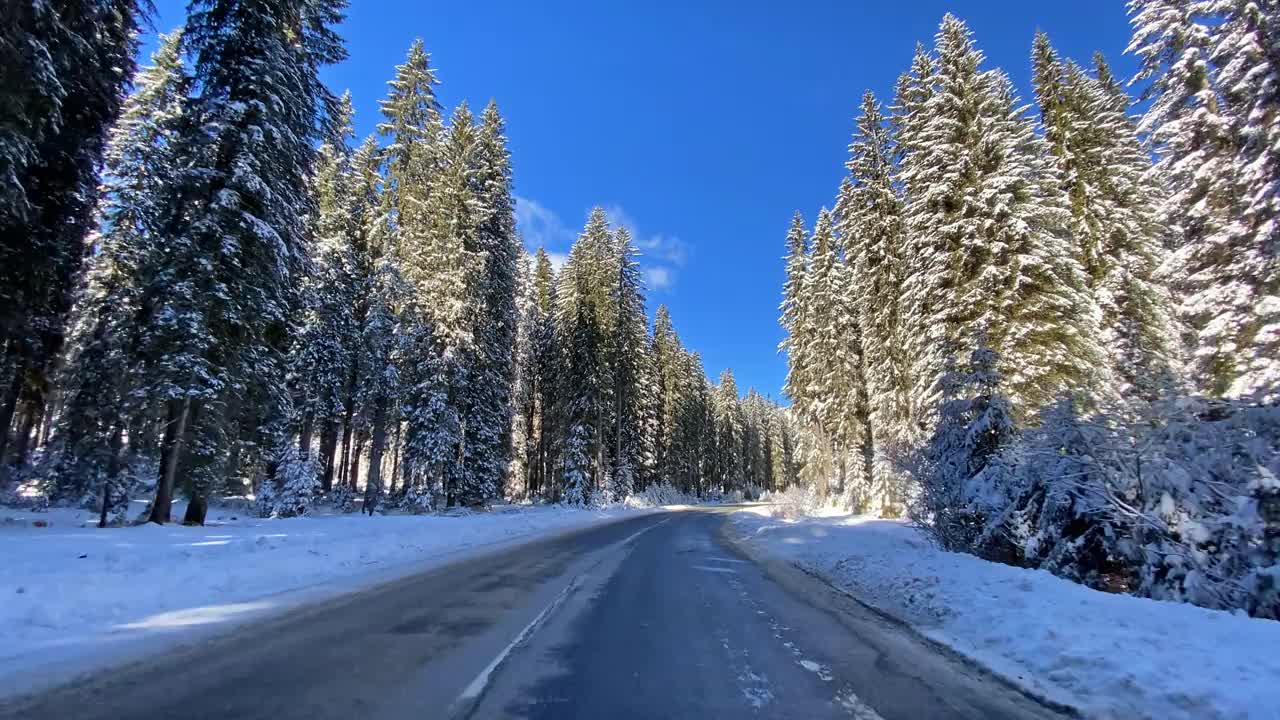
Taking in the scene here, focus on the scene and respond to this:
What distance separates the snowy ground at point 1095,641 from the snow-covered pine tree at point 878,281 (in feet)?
52.3

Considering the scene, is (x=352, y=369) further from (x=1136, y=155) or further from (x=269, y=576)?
(x=1136, y=155)

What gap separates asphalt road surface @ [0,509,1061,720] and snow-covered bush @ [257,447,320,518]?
A: 13988mm

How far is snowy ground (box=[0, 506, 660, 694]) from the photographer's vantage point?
583cm

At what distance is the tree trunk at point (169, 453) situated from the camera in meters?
14.0

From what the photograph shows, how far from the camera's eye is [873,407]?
89.1ft

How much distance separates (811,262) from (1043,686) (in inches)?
1263

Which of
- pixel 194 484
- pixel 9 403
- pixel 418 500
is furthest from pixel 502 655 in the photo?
pixel 9 403

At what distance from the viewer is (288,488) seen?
69.2ft

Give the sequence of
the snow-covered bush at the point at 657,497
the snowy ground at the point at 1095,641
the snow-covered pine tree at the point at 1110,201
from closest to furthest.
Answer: the snowy ground at the point at 1095,641
the snow-covered pine tree at the point at 1110,201
the snow-covered bush at the point at 657,497

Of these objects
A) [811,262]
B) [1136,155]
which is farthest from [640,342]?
[1136,155]

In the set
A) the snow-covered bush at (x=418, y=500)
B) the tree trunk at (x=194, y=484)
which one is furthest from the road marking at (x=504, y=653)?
the snow-covered bush at (x=418, y=500)

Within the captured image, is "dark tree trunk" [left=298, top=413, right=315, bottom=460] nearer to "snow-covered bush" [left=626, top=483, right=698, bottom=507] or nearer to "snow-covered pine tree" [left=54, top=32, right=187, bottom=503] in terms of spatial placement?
"snow-covered pine tree" [left=54, top=32, right=187, bottom=503]

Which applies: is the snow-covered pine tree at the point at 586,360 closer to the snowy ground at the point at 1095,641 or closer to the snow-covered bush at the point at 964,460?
the snow-covered bush at the point at 964,460

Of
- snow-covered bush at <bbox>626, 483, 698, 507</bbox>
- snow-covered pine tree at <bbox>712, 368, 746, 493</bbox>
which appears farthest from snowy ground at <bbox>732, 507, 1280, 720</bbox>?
snow-covered pine tree at <bbox>712, 368, 746, 493</bbox>
